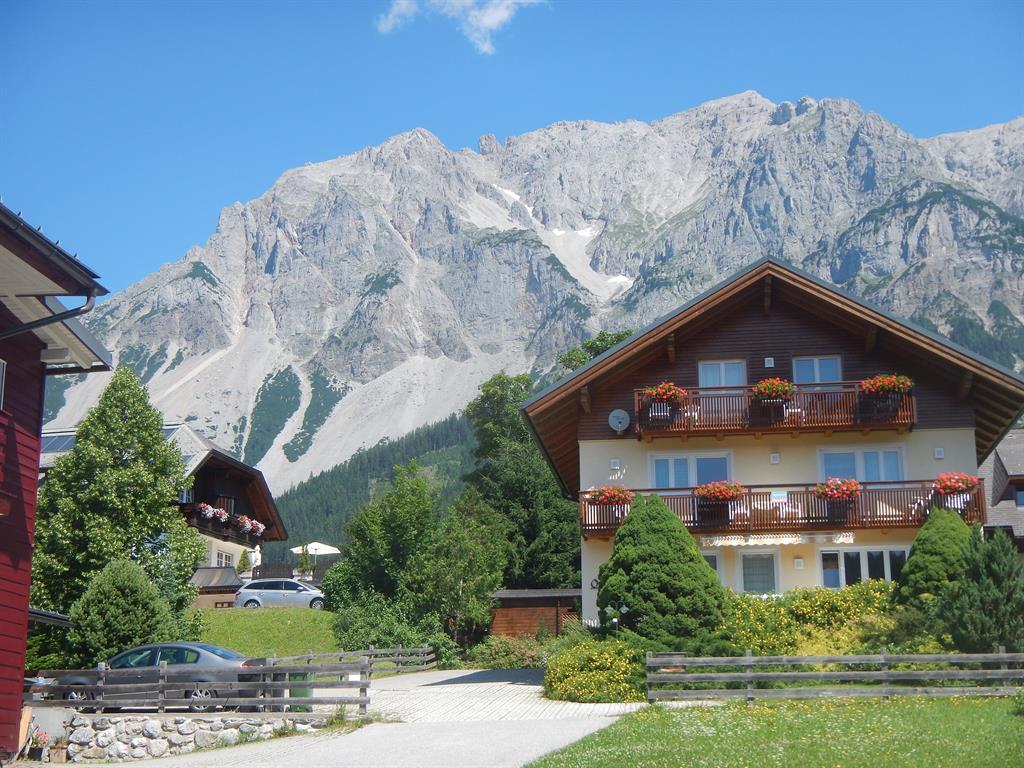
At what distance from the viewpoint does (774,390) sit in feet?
108

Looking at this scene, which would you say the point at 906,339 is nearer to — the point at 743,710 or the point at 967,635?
the point at 967,635

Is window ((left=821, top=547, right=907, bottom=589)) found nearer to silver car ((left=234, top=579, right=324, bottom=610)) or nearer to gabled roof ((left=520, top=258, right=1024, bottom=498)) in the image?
gabled roof ((left=520, top=258, right=1024, bottom=498))

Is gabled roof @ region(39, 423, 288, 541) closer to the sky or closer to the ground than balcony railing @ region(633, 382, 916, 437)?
closer to the sky

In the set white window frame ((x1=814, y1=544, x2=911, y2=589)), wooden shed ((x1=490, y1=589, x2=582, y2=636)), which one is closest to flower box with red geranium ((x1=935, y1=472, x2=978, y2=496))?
white window frame ((x1=814, y1=544, x2=911, y2=589))

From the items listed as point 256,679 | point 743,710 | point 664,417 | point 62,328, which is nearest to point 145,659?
point 256,679

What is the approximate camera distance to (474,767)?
56.7 feet

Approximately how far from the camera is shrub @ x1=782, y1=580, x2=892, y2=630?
2808 cm

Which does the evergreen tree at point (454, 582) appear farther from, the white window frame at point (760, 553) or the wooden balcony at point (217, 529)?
the wooden balcony at point (217, 529)

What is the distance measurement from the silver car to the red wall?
29.5m

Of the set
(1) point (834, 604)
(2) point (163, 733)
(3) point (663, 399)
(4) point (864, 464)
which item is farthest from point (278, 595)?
(1) point (834, 604)

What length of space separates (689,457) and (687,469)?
1.16 feet

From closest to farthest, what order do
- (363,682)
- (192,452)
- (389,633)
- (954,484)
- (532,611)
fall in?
(363,682), (954,484), (389,633), (532,611), (192,452)

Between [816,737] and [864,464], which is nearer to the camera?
[816,737]

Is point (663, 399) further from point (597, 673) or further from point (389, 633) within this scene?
point (389, 633)
